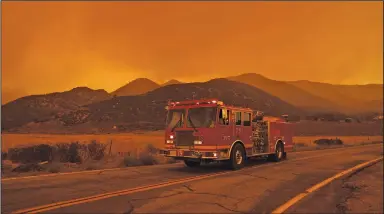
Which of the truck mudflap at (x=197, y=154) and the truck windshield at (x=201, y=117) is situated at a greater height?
the truck windshield at (x=201, y=117)

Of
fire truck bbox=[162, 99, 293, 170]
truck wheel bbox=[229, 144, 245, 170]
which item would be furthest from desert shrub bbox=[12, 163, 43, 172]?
truck wheel bbox=[229, 144, 245, 170]

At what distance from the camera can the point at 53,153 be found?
2070 centimetres

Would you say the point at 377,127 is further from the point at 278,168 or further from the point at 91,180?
the point at 91,180

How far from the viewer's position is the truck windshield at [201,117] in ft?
48.5

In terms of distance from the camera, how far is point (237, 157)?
52.9ft

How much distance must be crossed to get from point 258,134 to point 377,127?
9264 centimetres

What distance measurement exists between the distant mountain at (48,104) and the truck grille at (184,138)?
9697 cm

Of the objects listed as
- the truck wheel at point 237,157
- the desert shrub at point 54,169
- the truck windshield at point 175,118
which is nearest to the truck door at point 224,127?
the truck wheel at point 237,157

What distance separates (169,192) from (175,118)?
5.82m

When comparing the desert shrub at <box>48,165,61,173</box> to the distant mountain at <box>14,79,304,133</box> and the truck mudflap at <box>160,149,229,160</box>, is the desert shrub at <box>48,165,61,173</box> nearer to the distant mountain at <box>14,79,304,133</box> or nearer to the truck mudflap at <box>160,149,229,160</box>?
the truck mudflap at <box>160,149,229,160</box>

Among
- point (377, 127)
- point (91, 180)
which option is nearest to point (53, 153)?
point (91, 180)

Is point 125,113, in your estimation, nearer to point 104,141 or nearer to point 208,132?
point 104,141

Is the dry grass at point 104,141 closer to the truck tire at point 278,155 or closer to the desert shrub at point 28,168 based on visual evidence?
the truck tire at point 278,155

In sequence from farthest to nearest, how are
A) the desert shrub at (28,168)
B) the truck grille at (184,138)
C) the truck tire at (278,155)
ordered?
the truck tire at (278,155), the truck grille at (184,138), the desert shrub at (28,168)
